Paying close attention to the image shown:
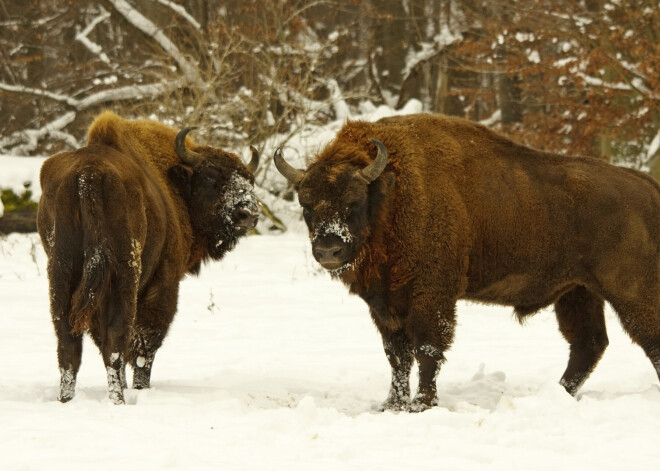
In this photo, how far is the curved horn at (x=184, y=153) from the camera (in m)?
6.97

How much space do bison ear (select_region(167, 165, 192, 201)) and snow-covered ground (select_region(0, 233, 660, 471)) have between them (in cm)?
158

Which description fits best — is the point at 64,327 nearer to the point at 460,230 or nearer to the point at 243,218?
the point at 243,218

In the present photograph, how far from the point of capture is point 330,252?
5703mm

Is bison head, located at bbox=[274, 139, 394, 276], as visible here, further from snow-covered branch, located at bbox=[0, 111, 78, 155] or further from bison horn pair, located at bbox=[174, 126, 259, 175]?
snow-covered branch, located at bbox=[0, 111, 78, 155]

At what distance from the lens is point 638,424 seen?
4.90 metres

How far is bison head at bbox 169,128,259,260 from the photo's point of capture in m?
7.11

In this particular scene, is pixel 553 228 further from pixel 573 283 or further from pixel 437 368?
pixel 437 368

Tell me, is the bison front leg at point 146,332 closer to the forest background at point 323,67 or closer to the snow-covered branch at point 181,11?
the forest background at point 323,67

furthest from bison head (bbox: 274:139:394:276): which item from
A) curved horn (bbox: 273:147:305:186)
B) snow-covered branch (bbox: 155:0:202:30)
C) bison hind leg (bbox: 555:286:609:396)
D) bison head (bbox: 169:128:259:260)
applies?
snow-covered branch (bbox: 155:0:202:30)

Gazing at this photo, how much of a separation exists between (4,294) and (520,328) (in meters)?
6.24

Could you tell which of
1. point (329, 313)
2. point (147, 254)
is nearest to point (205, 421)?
point (147, 254)

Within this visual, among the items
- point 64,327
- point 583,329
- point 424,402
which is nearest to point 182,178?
point 64,327

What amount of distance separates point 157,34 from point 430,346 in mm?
12836

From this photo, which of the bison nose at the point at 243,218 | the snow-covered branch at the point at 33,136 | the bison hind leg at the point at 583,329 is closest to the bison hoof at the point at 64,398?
the bison nose at the point at 243,218
